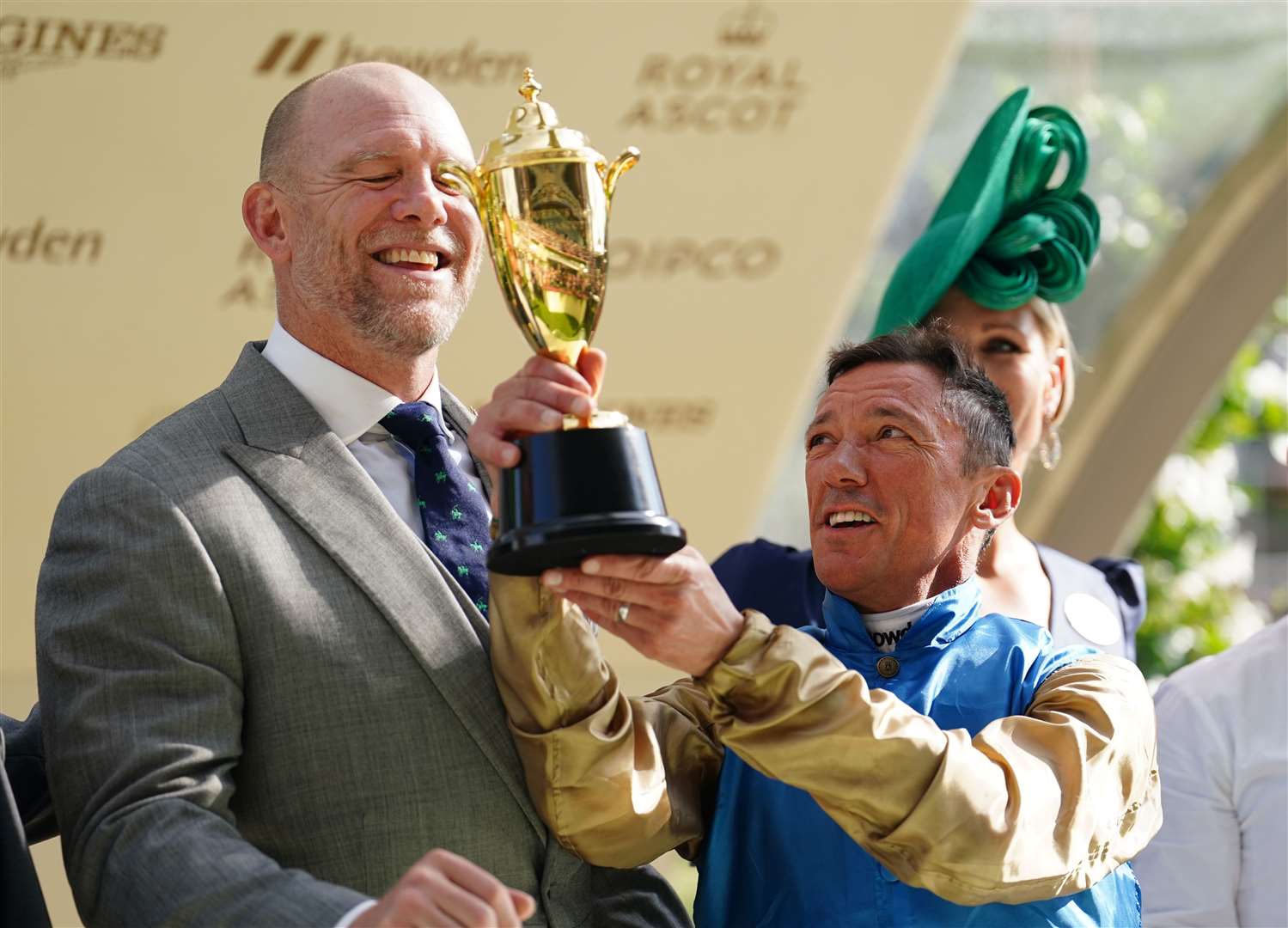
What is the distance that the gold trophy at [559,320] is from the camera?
2.20m

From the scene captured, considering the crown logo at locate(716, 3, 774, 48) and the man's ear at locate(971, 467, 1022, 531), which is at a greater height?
the crown logo at locate(716, 3, 774, 48)

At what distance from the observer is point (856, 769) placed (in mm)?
2324

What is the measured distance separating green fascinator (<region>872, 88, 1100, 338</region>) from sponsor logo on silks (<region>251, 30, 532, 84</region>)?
5.59 ft

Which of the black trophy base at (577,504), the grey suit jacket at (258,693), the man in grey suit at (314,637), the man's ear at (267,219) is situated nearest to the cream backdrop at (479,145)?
the man's ear at (267,219)

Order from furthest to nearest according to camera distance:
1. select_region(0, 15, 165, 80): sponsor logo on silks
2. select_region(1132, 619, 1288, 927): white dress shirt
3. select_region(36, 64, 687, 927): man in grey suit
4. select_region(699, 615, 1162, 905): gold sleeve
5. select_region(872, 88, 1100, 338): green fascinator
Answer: select_region(0, 15, 165, 80): sponsor logo on silks, select_region(872, 88, 1100, 338): green fascinator, select_region(1132, 619, 1288, 927): white dress shirt, select_region(699, 615, 1162, 905): gold sleeve, select_region(36, 64, 687, 927): man in grey suit

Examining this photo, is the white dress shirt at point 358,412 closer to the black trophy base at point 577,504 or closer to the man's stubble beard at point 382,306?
the man's stubble beard at point 382,306

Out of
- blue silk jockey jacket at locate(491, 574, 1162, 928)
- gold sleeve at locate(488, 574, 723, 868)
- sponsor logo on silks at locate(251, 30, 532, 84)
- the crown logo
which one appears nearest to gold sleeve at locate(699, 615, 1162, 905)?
blue silk jockey jacket at locate(491, 574, 1162, 928)

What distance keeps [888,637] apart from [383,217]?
93 cm

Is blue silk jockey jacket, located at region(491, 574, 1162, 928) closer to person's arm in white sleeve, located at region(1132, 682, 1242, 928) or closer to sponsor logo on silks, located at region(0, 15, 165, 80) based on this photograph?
person's arm in white sleeve, located at region(1132, 682, 1242, 928)

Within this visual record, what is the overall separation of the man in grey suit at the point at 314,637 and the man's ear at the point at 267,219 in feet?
0.12

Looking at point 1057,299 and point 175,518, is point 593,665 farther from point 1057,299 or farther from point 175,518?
point 1057,299

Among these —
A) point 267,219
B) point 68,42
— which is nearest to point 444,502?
point 267,219

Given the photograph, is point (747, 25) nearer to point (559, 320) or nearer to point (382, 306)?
point (382, 306)

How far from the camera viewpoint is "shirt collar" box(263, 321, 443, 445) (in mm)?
2627
